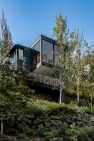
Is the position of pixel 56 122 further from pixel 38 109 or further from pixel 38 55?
pixel 38 55

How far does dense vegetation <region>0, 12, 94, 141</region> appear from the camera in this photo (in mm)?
16234

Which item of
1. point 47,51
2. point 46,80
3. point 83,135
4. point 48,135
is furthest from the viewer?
point 47,51

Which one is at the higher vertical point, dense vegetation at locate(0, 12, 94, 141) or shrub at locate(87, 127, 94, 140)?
dense vegetation at locate(0, 12, 94, 141)

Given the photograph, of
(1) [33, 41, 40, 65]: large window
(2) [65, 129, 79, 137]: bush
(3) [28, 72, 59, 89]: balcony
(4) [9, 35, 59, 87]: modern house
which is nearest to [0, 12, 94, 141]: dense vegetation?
(2) [65, 129, 79, 137]: bush

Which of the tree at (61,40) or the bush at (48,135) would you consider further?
the tree at (61,40)

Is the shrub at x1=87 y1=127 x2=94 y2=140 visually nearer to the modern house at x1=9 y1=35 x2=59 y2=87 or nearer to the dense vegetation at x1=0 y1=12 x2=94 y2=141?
the dense vegetation at x1=0 y1=12 x2=94 y2=141

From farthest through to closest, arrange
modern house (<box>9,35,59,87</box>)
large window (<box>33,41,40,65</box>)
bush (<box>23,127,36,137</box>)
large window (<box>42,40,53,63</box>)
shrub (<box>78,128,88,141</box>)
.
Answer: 1. large window (<box>33,41,40,65</box>)
2. large window (<box>42,40,53,63</box>)
3. modern house (<box>9,35,59,87</box>)
4. shrub (<box>78,128,88,141</box>)
5. bush (<box>23,127,36,137</box>)

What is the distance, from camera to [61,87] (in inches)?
1035

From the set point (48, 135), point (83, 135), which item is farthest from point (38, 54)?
point (48, 135)

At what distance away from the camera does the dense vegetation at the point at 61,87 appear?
53.3ft

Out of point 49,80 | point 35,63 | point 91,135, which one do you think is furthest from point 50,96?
point 91,135

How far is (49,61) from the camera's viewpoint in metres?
31.4

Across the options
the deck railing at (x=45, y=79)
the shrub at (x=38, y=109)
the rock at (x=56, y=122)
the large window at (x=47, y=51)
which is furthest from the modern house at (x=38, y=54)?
the shrub at (x=38, y=109)

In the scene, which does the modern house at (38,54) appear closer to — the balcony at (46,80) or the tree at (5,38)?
the balcony at (46,80)
